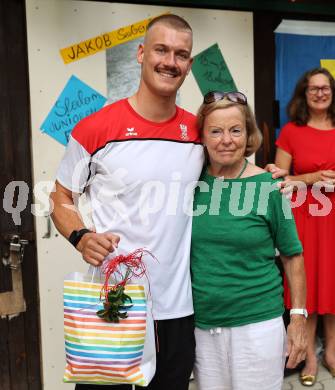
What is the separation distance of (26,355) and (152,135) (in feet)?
5.94

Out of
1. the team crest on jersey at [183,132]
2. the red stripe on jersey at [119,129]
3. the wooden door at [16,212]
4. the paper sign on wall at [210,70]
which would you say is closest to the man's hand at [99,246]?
the red stripe on jersey at [119,129]

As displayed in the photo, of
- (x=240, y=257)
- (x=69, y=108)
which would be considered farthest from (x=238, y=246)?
(x=69, y=108)

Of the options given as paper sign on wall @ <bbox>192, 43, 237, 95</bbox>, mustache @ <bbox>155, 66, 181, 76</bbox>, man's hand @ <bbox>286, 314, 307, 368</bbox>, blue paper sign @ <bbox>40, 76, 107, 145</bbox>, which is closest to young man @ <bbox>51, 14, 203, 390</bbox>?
mustache @ <bbox>155, 66, 181, 76</bbox>

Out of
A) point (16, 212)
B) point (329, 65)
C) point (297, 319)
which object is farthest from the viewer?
point (329, 65)

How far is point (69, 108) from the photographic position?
9.66 feet

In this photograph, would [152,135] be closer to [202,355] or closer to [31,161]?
[202,355]

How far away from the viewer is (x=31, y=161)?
2.91 metres

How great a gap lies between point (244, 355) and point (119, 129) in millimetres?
1008

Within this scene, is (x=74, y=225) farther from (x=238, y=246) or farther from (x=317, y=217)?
(x=317, y=217)

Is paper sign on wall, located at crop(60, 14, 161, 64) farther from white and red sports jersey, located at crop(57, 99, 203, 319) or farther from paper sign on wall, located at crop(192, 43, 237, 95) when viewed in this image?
white and red sports jersey, located at crop(57, 99, 203, 319)

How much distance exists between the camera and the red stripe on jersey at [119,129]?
1930 millimetres

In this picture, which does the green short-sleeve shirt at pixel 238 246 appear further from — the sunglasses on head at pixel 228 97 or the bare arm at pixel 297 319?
Result: the sunglasses on head at pixel 228 97

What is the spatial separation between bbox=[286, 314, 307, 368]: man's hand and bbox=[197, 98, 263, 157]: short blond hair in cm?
71

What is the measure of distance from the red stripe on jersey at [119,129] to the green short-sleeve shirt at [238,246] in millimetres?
296
